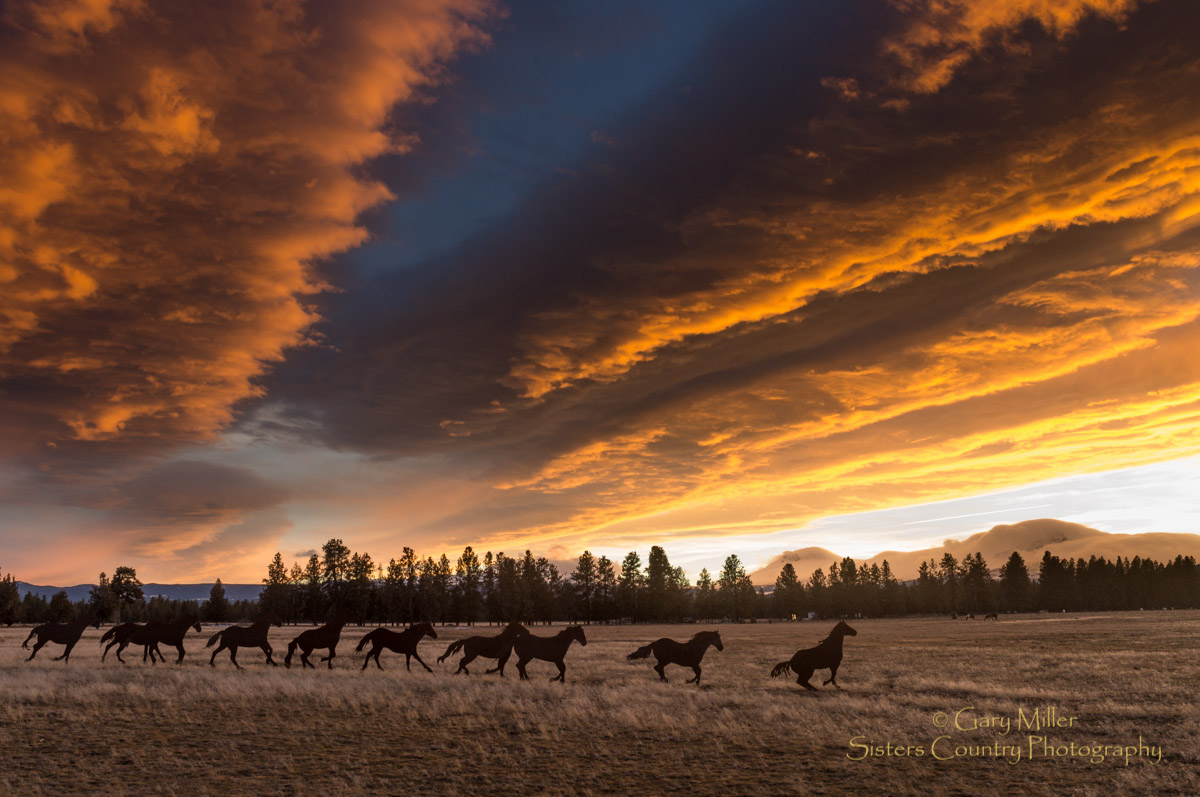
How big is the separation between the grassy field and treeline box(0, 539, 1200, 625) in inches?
3648

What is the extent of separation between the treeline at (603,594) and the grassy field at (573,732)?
9267 cm

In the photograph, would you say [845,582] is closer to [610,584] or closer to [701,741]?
[610,584]

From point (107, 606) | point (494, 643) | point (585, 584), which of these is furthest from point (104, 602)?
point (494, 643)

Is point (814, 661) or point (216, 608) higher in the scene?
point (814, 661)

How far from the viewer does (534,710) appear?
1762cm

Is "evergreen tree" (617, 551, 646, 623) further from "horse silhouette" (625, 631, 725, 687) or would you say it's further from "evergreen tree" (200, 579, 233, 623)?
"horse silhouette" (625, 631, 725, 687)

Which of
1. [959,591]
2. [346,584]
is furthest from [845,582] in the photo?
[346,584]

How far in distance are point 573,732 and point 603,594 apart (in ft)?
401

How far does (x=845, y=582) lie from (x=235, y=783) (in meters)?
171

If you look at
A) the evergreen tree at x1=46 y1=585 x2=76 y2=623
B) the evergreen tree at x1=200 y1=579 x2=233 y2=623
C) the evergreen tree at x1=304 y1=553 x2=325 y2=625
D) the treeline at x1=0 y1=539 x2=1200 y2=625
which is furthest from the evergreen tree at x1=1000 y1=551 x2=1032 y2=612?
the evergreen tree at x1=46 y1=585 x2=76 y2=623

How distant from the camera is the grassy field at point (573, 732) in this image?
455 inches

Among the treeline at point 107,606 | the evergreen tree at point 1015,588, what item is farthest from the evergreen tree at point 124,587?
the evergreen tree at point 1015,588

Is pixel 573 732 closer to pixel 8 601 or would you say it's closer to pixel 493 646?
pixel 493 646

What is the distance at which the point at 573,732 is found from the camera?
50.3 ft
